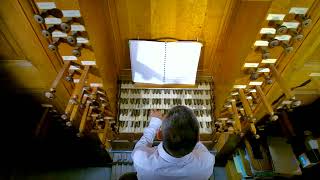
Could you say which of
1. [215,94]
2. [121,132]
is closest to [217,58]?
[215,94]

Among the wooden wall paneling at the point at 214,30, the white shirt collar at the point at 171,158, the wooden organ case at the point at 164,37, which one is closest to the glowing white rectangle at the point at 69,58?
the wooden organ case at the point at 164,37

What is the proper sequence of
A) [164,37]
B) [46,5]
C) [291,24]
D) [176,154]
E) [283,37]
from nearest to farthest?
[176,154] < [46,5] < [291,24] < [283,37] < [164,37]

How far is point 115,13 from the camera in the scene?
329 cm

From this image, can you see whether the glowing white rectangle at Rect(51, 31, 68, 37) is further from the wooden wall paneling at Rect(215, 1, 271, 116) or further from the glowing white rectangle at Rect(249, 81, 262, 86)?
the glowing white rectangle at Rect(249, 81, 262, 86)

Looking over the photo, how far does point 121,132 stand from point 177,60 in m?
1.21

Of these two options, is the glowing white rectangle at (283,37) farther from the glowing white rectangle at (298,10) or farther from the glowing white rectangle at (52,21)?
the glowing white rectangle at (52,21)

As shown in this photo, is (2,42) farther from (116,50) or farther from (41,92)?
(116,50)

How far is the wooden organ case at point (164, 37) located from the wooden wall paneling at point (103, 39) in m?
0.01

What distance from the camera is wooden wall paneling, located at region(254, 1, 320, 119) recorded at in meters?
2.62

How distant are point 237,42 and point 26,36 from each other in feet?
7.02

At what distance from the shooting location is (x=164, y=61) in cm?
362

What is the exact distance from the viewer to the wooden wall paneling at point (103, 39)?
262 centimetres

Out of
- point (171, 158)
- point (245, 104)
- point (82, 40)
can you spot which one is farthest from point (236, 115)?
point (82, 40)

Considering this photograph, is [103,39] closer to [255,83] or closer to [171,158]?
[171,158]
